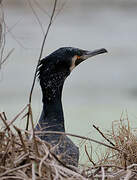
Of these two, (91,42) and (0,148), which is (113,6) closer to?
(91,42)

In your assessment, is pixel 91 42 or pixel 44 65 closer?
pixel 44 65

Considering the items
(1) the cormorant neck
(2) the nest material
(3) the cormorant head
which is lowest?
(2) the nest material

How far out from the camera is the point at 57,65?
9.75 feet

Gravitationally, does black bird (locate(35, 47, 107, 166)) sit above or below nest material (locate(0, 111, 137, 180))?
above

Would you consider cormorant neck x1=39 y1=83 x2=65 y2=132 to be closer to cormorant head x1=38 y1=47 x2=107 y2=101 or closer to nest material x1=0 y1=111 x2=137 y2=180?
cormorant head x1=38 y1=47 x2=107 y2=101

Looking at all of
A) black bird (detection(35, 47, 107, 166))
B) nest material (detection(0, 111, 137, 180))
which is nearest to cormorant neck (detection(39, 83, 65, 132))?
black bird (detection(35, 47, 107, 166))

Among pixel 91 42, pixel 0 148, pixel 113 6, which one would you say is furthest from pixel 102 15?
pixel 0 148

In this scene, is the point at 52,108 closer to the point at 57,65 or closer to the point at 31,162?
the point at 57,65

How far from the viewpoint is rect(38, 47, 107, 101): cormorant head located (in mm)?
2904

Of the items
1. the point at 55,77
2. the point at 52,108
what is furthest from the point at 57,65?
the point at 52,108

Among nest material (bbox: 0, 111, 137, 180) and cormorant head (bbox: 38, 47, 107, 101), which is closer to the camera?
nest material (bbox: 0, 111, 137, 180)

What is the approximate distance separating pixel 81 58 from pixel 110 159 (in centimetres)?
62

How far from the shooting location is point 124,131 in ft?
9.61

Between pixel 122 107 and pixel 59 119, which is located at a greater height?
pixel 122 107
